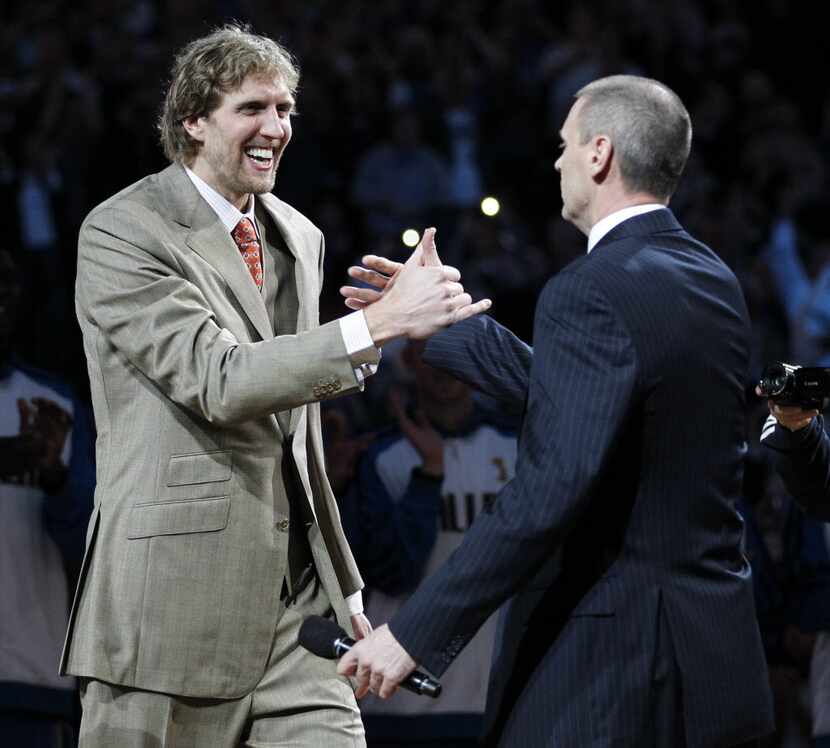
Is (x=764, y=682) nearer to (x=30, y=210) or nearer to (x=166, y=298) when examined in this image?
(x=166, y=298)

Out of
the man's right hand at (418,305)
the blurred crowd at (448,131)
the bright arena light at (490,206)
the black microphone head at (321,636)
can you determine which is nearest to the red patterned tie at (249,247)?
the man's right hand at (418,305)

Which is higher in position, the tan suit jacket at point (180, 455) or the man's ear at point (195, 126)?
the man's ear at point (195, 126)

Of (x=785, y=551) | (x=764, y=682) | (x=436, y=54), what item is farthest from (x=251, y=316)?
(x=436, y=54)

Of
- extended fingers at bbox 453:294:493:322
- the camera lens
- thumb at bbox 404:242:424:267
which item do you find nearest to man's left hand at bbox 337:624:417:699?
extended fingers at bbox 453:294:493:322

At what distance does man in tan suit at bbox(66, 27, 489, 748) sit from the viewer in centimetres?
284

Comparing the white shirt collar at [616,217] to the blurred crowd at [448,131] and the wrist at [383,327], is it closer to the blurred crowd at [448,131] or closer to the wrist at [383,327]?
the wrist at [383,327]

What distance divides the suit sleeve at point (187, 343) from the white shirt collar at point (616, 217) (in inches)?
21.4

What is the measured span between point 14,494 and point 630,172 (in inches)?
111

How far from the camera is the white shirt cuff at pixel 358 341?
2.83m

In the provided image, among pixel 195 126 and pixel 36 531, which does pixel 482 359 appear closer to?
pixel 195 126

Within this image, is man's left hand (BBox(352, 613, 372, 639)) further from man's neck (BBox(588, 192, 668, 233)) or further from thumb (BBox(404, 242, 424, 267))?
man's neck (BBox(588, 192, 668, 233))

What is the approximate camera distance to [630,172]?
2695mm

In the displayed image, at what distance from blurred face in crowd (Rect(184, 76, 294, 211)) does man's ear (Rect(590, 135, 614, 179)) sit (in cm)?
76

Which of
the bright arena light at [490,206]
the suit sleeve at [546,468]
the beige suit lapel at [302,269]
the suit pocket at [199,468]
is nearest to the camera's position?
the suit sleeve at [546,468]
